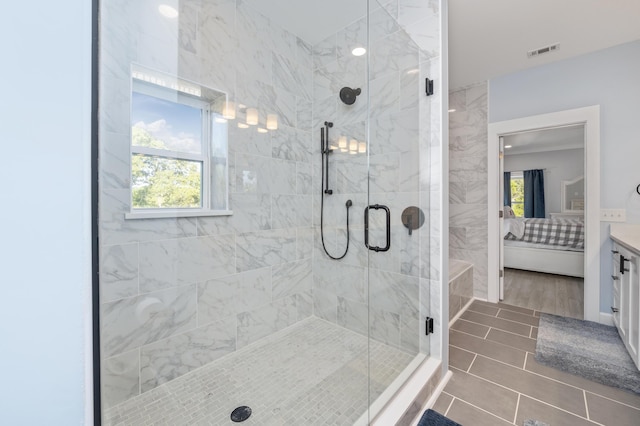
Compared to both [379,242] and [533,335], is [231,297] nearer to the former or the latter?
[379,242]

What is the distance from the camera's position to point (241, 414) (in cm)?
145

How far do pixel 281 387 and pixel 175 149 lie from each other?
5.36ft

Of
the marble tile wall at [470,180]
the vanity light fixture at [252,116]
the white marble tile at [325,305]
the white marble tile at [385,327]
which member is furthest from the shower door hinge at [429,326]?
the vanity light fixture at [252,116]

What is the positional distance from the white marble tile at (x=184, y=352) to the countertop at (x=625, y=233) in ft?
9.84

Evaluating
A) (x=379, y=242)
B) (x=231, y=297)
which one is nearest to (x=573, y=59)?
(x=379, y=242)

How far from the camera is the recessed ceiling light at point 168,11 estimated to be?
1581mm

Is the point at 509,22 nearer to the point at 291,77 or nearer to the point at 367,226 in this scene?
the point at 291,77

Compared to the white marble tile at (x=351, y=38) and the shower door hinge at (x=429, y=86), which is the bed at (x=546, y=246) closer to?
the shower door hinge at (x=429, y=86)

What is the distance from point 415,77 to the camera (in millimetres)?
1911

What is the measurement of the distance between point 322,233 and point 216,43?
1.72 m

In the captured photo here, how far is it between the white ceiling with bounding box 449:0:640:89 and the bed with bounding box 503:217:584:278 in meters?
2.88

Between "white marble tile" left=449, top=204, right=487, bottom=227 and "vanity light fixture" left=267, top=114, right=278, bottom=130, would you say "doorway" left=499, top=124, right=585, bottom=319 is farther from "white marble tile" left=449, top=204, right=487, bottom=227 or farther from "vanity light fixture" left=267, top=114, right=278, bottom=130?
"vanity light fixture" left=267, top=114, right=278, bottom=130
